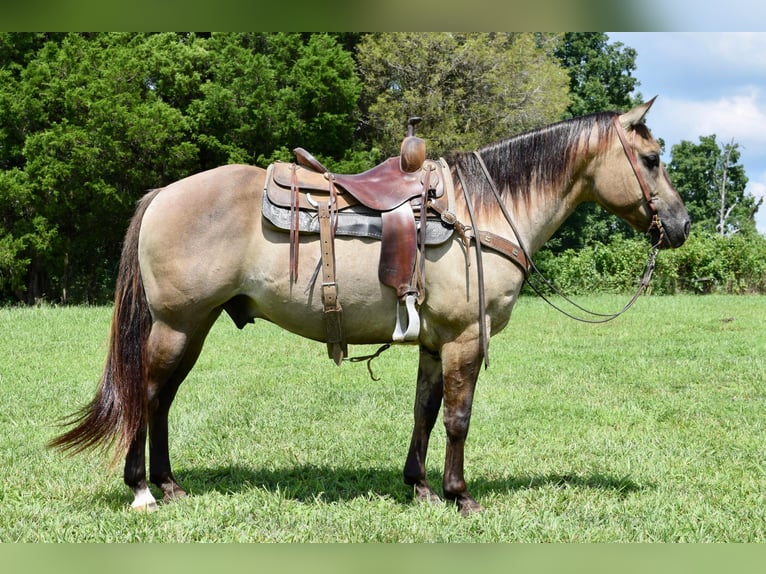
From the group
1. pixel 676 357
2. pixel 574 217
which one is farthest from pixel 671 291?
pixel 676 357

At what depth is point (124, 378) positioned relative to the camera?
372 centimetres

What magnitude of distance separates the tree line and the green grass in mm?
7452

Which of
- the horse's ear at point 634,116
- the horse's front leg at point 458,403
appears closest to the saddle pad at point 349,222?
the horse's front leg at point 458,403

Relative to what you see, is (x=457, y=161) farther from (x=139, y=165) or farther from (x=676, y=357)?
(x=139, y=165)

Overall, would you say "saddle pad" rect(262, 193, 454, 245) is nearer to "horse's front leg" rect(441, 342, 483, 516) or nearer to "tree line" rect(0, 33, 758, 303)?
"horse's front leg" rect(441, 342, 483, 516)

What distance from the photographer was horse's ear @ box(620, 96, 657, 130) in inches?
144

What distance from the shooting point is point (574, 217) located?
27.0 metres

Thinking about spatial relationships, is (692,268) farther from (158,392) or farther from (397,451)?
(158,392)

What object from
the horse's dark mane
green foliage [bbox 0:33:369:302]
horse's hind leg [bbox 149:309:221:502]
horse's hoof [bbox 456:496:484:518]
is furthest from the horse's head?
green foliage [bbox 0:33:369:302]

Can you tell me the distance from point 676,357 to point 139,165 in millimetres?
12632

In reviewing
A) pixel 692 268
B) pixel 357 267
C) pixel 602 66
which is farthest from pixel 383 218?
pixel 602 66

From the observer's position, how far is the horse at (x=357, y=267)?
142 inches

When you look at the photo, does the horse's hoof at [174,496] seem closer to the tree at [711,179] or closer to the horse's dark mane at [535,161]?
the horse's dark mane at [535,161]

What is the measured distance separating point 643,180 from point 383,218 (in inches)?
56.8
